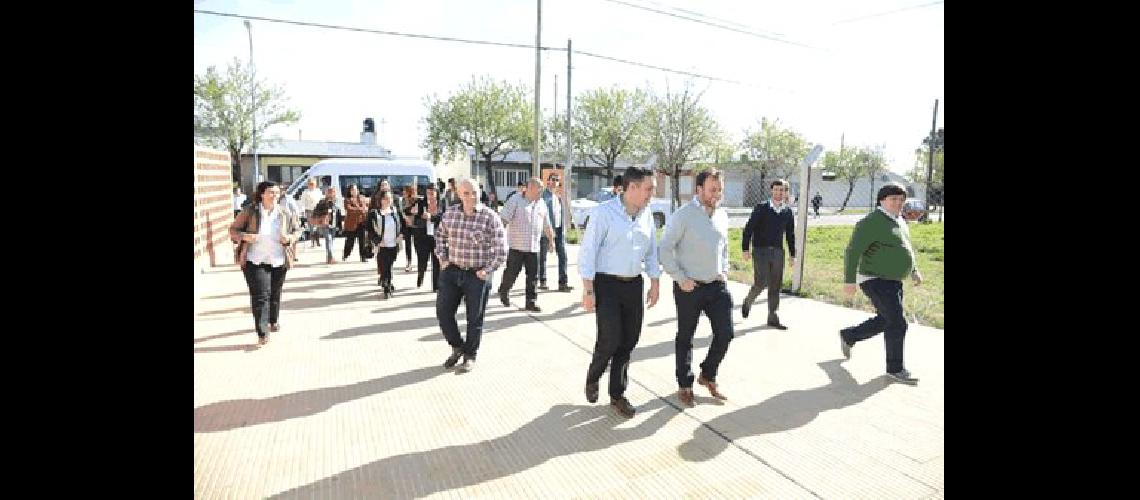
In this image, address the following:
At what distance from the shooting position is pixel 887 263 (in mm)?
5594

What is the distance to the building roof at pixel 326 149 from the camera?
151 ft

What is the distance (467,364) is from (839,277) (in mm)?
8705

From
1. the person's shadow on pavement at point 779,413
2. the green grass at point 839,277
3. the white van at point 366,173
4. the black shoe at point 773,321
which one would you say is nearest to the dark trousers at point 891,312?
the person's shadow on pavement at point 779,413

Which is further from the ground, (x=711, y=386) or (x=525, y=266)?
(x=525, y=266)

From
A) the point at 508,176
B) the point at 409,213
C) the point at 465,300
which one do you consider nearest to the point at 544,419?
the point at 465,300

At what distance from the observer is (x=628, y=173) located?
4.77 m

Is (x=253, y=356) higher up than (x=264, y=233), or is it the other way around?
(x=264, y=233)

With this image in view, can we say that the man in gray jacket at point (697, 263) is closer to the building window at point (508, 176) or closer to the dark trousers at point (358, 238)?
the dark trousers at point (358, 238)

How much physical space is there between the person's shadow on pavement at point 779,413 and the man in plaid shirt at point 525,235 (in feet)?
13.2

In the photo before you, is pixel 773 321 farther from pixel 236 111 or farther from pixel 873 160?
pixel 873 160

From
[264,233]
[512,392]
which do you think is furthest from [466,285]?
[264,233]

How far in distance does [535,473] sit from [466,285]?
238 cm
